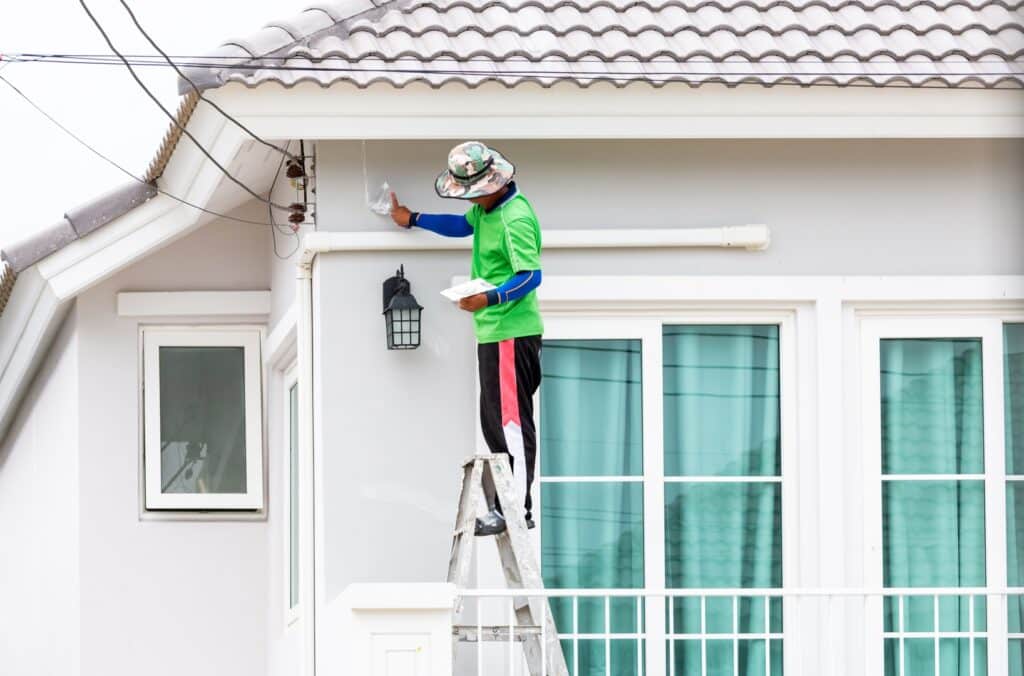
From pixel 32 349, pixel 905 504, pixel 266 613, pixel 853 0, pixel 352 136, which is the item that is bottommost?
pixel 266 613

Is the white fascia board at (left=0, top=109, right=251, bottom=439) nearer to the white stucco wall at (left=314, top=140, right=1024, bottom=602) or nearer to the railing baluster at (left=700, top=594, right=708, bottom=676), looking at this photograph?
the white stucco wall at (left=314, top=140, right=1024, bottom=602)

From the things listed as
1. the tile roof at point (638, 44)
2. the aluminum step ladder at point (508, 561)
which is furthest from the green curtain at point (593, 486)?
the tile roof at point (638, 44)

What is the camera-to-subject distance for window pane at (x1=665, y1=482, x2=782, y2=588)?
934 centimetres

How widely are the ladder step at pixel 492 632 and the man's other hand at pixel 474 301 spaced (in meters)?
1.38

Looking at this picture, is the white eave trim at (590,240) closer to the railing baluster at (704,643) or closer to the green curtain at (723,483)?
the green curtain at (723,483)

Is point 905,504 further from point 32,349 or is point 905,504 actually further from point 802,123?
point 32,349

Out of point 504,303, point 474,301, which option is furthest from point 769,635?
point 474,301

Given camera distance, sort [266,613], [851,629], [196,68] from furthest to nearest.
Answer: [266,613]
[851,629]
[196,68]

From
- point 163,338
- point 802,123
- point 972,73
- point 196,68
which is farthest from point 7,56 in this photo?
point 972,73

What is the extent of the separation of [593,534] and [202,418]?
12.5ft

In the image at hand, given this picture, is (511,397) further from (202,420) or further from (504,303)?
(202,420)

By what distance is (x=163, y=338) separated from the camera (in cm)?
1210

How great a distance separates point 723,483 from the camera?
30.8 feet

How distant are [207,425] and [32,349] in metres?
1.31
